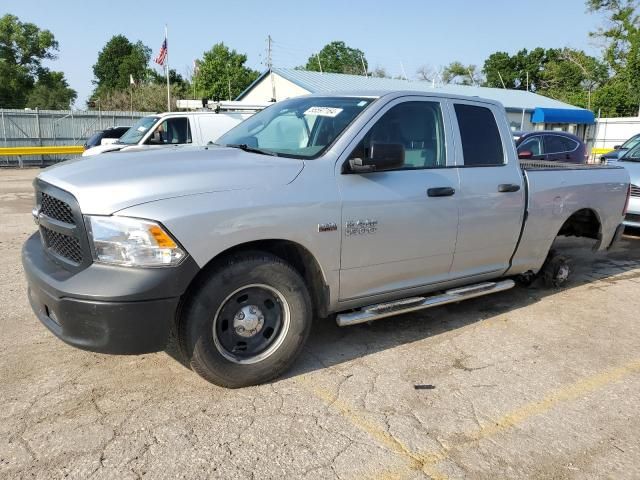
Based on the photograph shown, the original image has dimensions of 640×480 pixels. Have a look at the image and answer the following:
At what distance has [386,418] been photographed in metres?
3.33

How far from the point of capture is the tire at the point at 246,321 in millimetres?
3254

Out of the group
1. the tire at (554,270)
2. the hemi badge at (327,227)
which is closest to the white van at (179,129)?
the tire at (554,270)

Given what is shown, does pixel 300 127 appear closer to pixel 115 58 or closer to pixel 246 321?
pixel 246 321

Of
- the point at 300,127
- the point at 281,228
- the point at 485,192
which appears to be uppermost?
the point at 300,127

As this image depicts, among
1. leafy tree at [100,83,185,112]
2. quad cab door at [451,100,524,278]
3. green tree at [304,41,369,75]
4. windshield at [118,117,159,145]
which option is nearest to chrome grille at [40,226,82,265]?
quad cab door at [451,100,524,278]

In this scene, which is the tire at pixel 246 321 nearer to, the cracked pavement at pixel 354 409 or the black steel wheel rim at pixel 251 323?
the black steel wheel rim at pixel 251 323

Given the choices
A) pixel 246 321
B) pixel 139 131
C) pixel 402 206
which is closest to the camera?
pixel 246 321

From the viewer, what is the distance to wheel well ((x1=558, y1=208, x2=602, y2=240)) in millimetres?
5878

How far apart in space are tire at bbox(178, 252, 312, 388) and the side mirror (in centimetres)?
86

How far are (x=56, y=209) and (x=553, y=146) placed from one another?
40.3 feet

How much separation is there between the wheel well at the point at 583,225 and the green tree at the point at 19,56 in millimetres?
58207

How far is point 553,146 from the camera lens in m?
13.1

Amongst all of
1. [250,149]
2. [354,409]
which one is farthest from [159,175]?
[354,409]

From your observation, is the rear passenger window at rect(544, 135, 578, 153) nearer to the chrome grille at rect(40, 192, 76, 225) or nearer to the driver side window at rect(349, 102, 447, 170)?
the driver side window at rect(349, 102, 447, 170)
